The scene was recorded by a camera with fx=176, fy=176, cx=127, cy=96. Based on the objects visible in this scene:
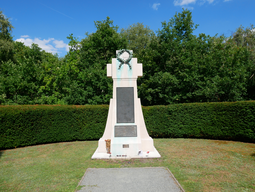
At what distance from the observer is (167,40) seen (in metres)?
18.2

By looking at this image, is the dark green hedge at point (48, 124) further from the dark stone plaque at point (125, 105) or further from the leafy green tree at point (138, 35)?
the leafy green tree at point (138, 35)

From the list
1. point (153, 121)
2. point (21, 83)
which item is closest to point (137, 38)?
point (21, 83)

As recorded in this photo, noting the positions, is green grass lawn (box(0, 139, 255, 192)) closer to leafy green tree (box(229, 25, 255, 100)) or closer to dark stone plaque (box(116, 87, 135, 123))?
dark stone plaque (box(116, 87, 135, 123))

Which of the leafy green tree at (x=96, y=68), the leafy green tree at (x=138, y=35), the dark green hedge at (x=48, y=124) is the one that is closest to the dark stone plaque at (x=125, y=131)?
the dark green hedge at (x=48, y=124)

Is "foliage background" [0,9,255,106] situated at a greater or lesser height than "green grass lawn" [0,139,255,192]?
greater

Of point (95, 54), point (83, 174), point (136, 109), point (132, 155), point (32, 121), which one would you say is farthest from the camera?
point (95, 54)

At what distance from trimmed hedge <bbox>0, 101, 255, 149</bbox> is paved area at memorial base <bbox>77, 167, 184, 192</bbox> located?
6329 mm

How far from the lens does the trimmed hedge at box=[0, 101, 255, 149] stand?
10.3m

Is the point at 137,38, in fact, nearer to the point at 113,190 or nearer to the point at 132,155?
the point at 132,155

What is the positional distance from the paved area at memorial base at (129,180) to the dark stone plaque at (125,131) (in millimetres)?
1997

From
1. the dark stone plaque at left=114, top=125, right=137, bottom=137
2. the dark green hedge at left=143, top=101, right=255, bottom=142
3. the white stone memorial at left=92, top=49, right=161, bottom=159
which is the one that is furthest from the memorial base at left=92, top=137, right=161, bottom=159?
the dark green hedge at left=143, top=101, right=255, bottom=142

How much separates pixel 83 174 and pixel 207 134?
30.8 feet

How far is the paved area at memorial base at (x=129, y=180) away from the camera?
4.75 meters

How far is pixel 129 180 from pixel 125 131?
2.92 m
